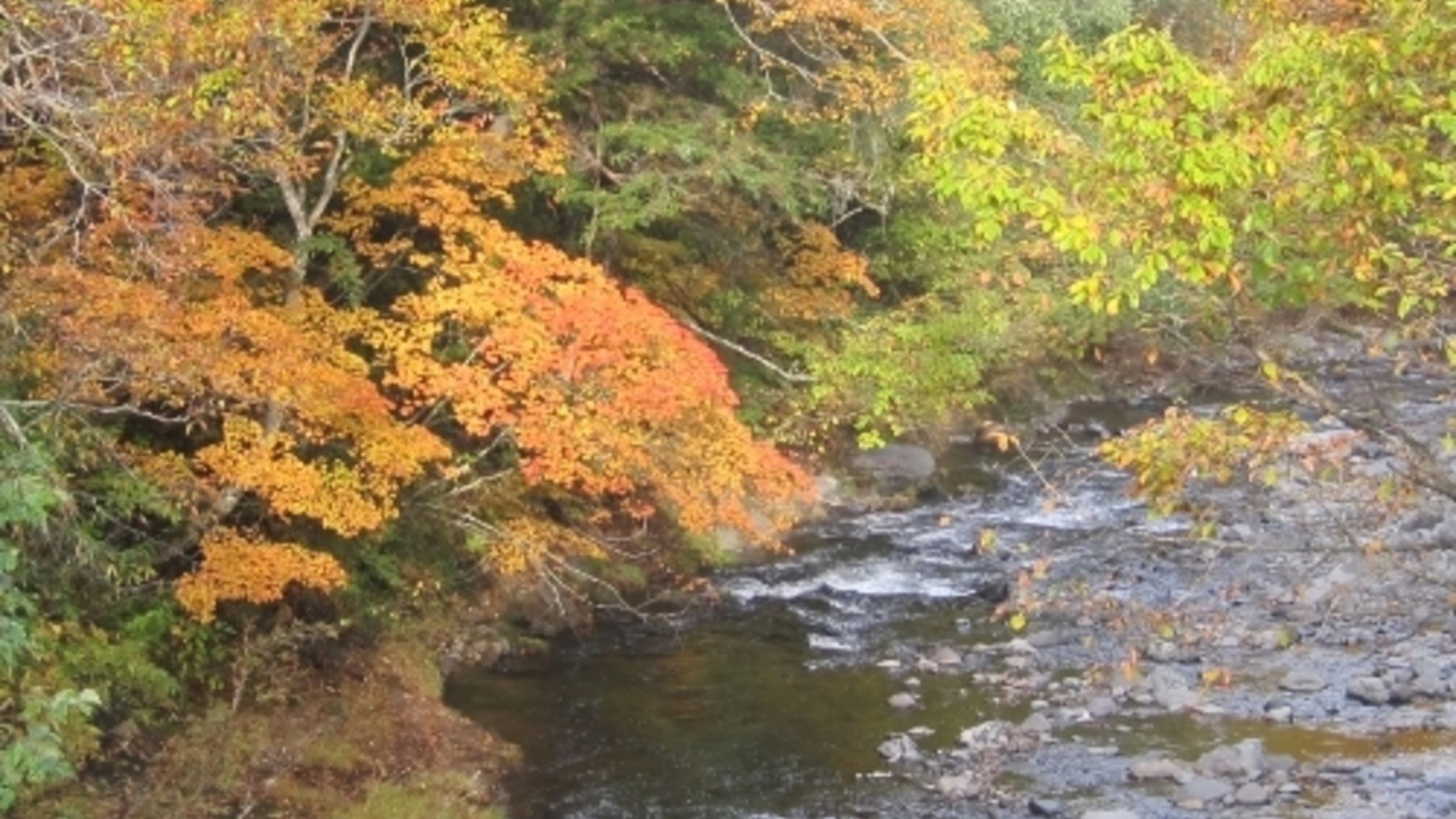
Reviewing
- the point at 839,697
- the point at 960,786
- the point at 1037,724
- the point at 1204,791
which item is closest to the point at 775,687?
the point at 839,697

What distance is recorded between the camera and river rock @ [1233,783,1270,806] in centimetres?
1240

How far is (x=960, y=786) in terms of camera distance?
43.1 ft

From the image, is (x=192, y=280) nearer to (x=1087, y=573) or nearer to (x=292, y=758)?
(x=292, y=758)

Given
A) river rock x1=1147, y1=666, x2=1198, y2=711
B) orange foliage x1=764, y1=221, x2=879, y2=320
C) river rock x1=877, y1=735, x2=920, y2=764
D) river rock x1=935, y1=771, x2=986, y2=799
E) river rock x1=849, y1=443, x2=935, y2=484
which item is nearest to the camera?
river rock x1=935, y1=771, x2=986, y2=799

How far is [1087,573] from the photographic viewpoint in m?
19.3

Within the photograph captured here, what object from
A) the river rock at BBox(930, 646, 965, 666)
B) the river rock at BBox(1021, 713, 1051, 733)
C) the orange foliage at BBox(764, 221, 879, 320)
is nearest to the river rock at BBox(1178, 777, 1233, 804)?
the river rock at BBox(1021, 713, 1051, 733)

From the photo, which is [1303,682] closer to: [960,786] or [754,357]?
[960,786]

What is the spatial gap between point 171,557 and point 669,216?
8.16 metres

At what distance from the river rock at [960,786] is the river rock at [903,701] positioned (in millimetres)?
1987

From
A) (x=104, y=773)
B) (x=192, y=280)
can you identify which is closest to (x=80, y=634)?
(x=104, y=773)

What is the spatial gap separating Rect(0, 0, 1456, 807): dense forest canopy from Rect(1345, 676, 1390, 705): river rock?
14.2ft

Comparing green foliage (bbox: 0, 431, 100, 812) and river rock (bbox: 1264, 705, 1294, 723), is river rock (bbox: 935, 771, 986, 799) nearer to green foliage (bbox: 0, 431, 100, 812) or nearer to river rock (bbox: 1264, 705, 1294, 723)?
river rock (bbox: 1264, 705, 1294, 723)

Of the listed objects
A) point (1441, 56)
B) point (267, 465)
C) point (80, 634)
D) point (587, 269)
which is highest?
point (1441, 56)

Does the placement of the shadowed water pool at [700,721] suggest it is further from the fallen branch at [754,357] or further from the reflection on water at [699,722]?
the fallen branch at [754,357]
